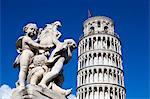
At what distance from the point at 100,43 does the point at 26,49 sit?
146 ft

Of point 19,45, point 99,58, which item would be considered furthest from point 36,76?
point 99,58

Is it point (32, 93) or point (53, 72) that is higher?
point (53, 72)

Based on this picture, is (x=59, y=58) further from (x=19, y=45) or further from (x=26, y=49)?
(x=19, y=45)

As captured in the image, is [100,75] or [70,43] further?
[100,75]

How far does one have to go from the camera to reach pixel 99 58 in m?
48.4

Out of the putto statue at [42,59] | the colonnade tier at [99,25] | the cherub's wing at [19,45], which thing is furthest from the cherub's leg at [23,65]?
the colonnade tier at [99,25]

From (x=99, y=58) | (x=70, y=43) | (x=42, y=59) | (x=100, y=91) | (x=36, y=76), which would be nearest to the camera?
(x=36, y=76)

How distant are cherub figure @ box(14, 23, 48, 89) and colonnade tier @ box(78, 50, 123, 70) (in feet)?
138

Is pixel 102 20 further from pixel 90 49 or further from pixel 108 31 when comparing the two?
pixel 90 49

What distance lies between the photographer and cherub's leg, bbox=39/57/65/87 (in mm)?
5272

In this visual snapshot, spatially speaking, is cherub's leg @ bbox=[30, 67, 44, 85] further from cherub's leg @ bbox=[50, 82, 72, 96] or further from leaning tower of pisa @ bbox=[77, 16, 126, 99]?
leaning tower of pisa @ bbox=[77, 16, 126, 99]

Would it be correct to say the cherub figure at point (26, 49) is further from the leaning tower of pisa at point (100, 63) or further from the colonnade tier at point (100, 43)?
the colonnade tier at point (100, 43)

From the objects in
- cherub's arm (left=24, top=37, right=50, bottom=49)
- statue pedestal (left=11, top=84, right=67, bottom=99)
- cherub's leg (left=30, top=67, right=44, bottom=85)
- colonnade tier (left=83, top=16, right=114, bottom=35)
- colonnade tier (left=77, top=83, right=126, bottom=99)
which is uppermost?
colonnade tier (left=83, top=16, right=114, bottom=35)

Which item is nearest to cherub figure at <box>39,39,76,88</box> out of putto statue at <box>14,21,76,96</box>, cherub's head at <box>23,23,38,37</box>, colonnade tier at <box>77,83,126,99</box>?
putto statue at <box>14,21,76,96</box>
